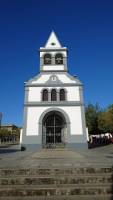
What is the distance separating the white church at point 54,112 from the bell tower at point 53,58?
1.27 feet

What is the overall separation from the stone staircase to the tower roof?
26.9 metres

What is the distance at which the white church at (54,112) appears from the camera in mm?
27016

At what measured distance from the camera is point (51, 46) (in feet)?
109

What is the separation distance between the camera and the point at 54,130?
2898 centimetres

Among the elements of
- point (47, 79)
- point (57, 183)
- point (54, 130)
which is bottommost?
point (57, 183)

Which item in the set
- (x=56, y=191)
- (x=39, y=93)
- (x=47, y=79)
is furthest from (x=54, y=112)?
(x=56, y=191)

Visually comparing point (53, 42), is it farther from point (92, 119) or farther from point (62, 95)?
point (92, 119)

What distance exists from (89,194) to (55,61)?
26.6 meters

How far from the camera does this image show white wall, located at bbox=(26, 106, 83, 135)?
2720 centimetres

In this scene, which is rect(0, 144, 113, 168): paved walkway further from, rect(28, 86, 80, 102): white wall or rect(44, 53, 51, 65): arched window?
rect(44, 53, 51, 65): arched window

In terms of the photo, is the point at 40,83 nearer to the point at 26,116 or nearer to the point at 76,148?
the point at 26,116

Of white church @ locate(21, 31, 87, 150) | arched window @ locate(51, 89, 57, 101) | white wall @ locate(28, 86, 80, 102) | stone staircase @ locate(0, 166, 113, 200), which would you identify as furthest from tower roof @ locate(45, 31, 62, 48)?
stone staircase @ locate(0, 166, 113, 200)

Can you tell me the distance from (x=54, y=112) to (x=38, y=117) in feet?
7.24

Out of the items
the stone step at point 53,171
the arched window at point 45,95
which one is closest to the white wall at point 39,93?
the arched window at point 45,95
